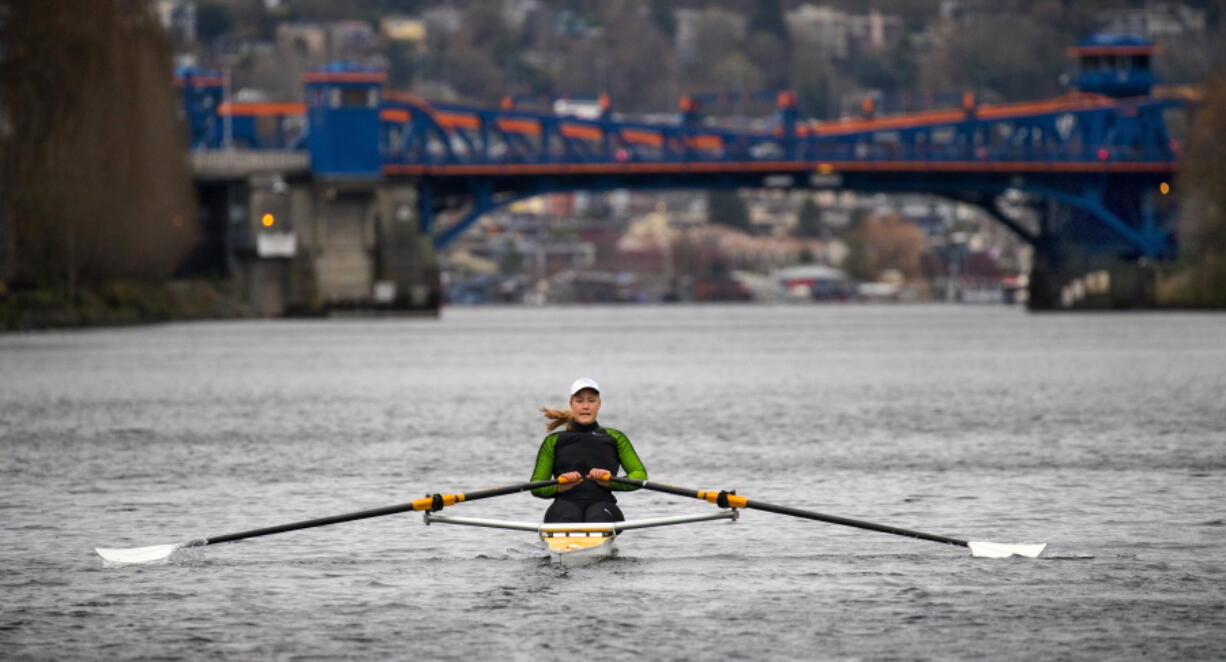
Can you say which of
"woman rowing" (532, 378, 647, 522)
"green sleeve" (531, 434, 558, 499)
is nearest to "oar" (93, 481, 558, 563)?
"green sleeve" (531, 434, 558, 499)

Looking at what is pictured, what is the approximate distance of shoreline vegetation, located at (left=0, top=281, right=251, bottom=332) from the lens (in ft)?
381

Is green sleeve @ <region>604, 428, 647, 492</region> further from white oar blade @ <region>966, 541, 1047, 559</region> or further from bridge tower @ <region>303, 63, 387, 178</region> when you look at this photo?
bridge tower @ <region>303, 63, 387, 178</region>

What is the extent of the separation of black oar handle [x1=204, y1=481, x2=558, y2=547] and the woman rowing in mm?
295

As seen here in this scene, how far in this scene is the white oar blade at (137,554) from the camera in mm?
29973

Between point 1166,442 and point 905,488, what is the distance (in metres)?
10.7

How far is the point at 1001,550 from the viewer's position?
1177 inches

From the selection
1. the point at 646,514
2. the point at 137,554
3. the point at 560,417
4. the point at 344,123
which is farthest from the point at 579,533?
the point at 344,123

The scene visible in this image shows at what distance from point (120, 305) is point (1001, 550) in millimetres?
102211

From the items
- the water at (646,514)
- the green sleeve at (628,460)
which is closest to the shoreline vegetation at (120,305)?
the water at (646,514)

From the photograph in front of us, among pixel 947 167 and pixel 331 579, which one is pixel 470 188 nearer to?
pixel 947 167

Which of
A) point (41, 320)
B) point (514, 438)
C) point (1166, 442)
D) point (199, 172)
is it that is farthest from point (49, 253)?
point (1166, 442)

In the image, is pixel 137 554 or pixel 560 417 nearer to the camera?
pixel 560 417

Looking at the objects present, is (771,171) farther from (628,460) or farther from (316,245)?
(628,460)

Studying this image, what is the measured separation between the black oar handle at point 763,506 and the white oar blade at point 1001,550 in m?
0.30
